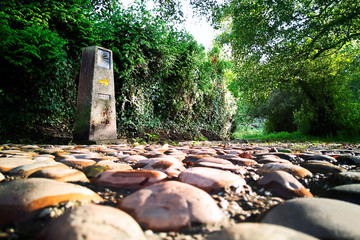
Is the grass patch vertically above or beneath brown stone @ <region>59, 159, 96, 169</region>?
beneath

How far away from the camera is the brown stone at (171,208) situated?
56cm

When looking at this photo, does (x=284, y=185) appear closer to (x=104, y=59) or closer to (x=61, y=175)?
(x=61, y=175)

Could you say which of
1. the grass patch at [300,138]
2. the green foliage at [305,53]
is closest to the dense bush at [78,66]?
the green foliage at [305,53]

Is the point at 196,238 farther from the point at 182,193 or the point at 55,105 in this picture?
the point at 55,105

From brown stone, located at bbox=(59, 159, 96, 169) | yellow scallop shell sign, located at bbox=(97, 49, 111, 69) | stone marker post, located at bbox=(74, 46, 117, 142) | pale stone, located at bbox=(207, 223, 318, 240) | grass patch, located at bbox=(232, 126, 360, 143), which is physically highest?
yellow scallop shell sign, located at bbox=(97, 49, 111, 69)

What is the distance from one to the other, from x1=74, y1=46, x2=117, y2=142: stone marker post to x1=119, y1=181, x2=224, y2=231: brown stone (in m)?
3.42

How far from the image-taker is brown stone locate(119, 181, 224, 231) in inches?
22.0

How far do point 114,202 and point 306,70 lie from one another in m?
10.3

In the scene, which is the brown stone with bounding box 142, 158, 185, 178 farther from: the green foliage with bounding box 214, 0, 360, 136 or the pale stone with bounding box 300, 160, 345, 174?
the green foliage with bounding box 214, 0, 360, 136

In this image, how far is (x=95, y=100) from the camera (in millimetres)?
3936

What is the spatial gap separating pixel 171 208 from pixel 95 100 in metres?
3.73

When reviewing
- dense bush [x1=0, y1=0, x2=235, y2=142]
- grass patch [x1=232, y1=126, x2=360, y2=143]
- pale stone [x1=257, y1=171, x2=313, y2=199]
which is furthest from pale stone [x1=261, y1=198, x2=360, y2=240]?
grass patch [x1=232, y1=126, x2=360, y2=143]

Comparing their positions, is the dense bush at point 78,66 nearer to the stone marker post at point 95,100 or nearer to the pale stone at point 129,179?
the stone marker post at point 95,100

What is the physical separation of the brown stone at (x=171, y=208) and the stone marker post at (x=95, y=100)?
3.42 m
